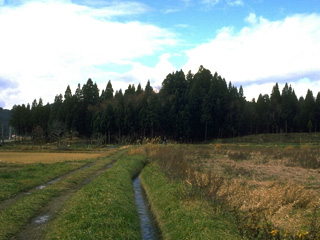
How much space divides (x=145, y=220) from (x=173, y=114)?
55338 millimetres

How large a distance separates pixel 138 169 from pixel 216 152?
15.4m

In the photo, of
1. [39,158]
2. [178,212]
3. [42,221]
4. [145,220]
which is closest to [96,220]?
[42,221]

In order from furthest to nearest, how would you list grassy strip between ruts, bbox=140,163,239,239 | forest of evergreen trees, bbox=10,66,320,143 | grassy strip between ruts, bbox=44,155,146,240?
forest of evergreen trees, bbox=10,66,320,143
grassy strip between ruts, bbox=44,155,146,240
grassy strip between ruts, bbox=140,163,239,239

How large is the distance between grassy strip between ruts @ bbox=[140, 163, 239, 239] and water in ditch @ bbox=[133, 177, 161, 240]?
0.21 metres

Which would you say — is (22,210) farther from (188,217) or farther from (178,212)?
(188,217)

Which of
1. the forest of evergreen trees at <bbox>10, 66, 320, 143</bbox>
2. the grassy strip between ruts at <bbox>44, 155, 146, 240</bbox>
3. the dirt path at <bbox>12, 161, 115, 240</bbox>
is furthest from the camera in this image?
the forest of evergreen trees at <bbox>10, 66, 320, 143</bbox>

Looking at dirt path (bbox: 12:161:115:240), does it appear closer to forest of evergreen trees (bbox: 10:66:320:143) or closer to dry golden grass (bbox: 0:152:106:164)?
dry golden grass (bbox: 0:152:106:164)

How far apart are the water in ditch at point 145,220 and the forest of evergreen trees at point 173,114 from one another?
160 ft

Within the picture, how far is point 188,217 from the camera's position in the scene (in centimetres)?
760

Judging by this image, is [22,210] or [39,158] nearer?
[22,210]

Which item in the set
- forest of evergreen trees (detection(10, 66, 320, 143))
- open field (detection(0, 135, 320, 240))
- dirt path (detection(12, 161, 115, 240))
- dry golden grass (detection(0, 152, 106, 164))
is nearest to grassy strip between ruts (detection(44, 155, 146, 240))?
open field (detection(0, 135, 320, 240))

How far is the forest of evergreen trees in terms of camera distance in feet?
214

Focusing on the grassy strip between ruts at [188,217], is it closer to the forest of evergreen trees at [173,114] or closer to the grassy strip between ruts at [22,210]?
the grassy strip between ruts at [22,210]

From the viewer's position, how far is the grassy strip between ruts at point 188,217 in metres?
6.38
